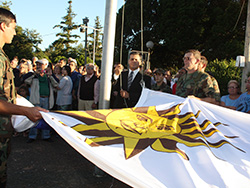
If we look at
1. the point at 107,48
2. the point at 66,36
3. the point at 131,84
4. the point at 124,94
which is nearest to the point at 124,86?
the point at 131,84

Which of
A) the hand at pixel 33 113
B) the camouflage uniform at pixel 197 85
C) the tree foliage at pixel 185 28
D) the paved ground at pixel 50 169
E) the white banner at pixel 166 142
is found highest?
the tree foliage at pixel 185 28

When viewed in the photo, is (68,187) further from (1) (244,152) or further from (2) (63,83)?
(2) (63,83)

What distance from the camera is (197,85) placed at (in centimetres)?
355

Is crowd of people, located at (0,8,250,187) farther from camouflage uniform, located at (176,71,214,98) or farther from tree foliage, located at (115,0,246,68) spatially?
tree foliage, located at (115,0,246,68)

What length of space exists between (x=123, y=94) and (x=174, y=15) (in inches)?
752

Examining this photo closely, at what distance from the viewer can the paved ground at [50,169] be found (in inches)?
139

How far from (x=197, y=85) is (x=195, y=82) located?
0.06 m

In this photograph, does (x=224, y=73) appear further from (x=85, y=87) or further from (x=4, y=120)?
(x=4, y=120)

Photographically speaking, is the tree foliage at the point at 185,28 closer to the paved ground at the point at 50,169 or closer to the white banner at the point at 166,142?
the paved ground at the point at 50,169

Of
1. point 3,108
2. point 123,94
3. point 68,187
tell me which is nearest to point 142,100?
point 123,94

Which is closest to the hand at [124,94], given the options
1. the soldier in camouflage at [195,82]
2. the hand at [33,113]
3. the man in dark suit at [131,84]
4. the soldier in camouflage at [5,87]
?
the man in dark suit at [131,84]

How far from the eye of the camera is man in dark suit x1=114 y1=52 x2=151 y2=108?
13.9 ft

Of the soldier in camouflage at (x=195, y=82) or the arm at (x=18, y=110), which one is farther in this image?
the soldier in camouflage at (x=195, y=82)

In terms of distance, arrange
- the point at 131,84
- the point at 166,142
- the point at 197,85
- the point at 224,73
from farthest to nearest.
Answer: the point at 224,73 < the point at 131,84 < the point at 197,85 < the point at 166,142
